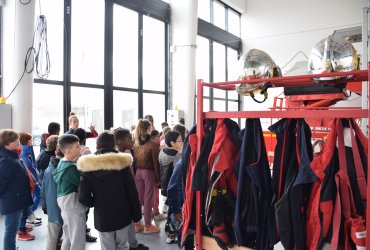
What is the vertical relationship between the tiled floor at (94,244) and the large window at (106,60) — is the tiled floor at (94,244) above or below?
below

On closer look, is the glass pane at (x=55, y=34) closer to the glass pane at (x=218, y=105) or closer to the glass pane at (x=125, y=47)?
the glass pane at (x=125, y=47)

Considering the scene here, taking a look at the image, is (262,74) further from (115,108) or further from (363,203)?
(115,108)

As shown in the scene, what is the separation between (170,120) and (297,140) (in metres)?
6.23

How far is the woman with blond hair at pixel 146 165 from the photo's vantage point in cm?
369

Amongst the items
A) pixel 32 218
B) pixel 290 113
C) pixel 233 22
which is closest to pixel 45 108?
pixel 32 218

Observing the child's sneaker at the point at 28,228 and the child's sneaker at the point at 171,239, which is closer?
the child's sneaker at the point at 171,239

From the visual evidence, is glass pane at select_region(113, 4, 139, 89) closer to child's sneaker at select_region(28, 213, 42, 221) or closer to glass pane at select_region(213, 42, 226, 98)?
glass pane at select_region(213, 42, 226, 98)

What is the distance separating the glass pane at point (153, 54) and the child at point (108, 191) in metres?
5.44

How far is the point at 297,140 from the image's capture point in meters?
1.76

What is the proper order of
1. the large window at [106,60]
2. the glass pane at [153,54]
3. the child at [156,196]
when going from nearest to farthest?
the child at [156,196] < the large window at [106,60] < the glass pane at [153,54]

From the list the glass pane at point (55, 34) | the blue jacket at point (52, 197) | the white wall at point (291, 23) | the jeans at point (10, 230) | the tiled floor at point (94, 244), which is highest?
the white wall at point (291, 23)

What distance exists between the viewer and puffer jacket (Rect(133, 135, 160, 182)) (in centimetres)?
369

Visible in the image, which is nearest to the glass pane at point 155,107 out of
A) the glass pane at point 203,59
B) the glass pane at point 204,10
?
the glass pane at point 203,59

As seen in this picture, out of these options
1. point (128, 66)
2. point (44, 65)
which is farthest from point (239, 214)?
point (128, 66)
